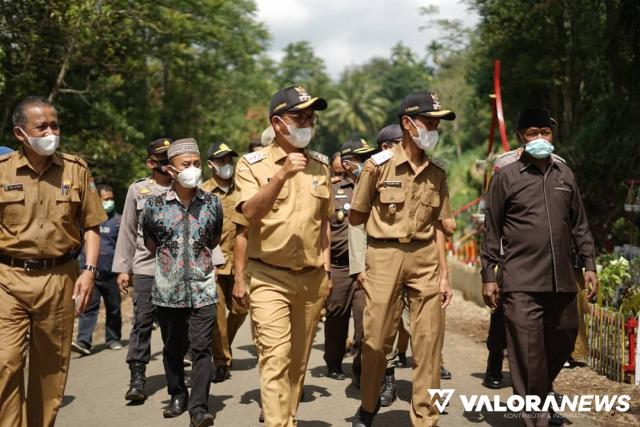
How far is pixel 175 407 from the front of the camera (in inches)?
276

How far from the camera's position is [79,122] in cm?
1986

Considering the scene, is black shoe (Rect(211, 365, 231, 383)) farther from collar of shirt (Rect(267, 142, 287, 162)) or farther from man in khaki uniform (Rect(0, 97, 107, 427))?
collar of shirt (Rect(267, 142, 287, 162))

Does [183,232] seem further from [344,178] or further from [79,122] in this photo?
[79,122]

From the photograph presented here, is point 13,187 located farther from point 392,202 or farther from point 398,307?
point 398,307

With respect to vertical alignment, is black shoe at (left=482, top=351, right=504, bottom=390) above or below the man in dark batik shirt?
below

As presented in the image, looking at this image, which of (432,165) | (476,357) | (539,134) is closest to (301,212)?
(432,165)

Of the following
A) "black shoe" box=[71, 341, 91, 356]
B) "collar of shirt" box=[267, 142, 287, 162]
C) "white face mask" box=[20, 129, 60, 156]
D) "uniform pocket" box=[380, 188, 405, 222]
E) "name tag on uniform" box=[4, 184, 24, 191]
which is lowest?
"black shoe" box=[71, 341, 91, 356]

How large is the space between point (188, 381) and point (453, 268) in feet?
33.4

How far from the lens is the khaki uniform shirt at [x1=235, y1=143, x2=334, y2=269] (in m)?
5.58

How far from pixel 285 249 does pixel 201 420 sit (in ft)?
5.52

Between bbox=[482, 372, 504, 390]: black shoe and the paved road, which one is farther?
bbox=[482, 372, 504, 390]: black shoe

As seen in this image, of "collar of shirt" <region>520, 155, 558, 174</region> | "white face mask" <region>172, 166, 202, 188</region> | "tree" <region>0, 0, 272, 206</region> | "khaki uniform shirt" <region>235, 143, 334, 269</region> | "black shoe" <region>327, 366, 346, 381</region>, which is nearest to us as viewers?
"khaki uniform shirt" <region>235, 143, 334, 269</region>

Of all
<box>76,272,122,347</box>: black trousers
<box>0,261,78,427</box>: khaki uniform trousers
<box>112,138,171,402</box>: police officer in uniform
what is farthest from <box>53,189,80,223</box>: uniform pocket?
<box>76,272,122,347</box>: black trousers

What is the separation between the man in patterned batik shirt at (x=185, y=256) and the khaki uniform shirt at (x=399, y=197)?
54.1 inches
